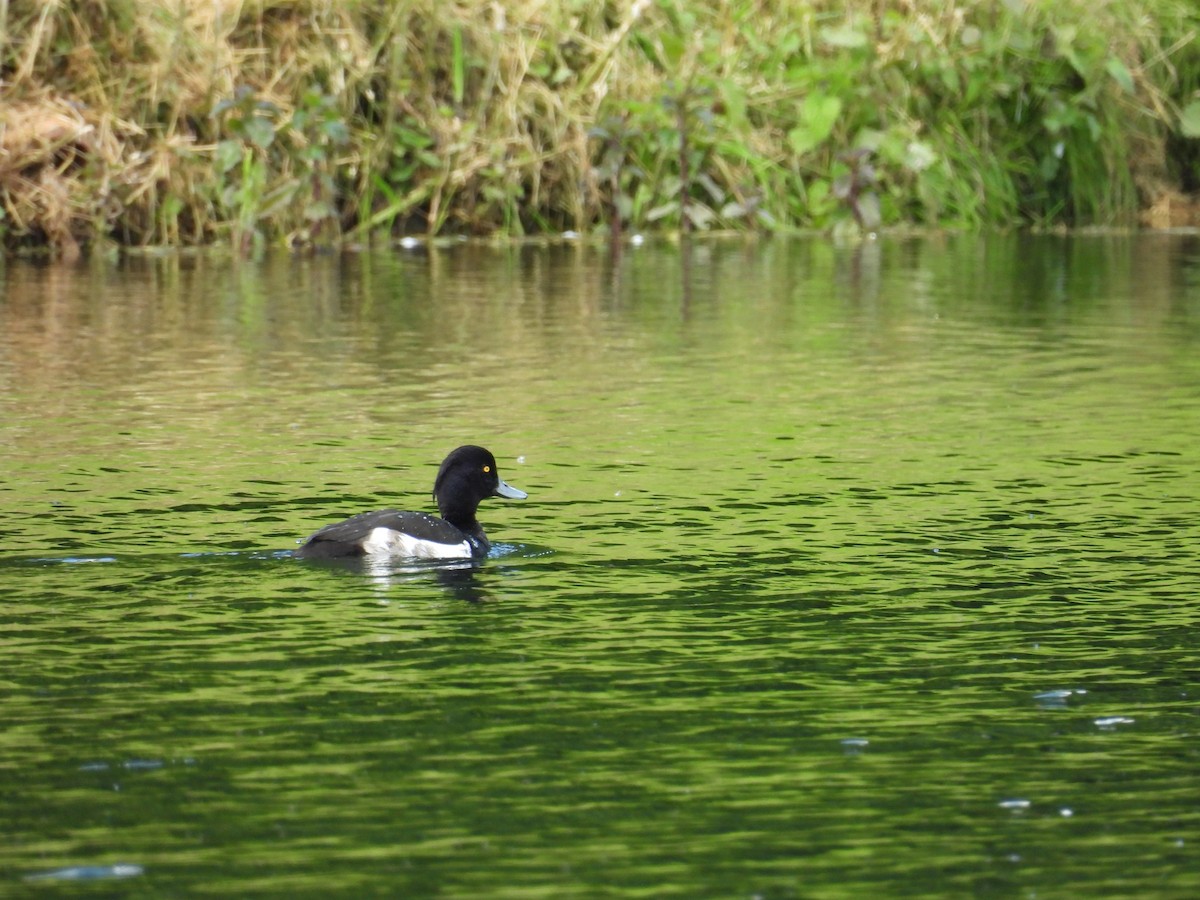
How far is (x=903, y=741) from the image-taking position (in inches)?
219

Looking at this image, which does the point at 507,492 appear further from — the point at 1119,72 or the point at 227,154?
the point at 1119,72

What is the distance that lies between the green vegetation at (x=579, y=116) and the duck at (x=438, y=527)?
11.9 meters

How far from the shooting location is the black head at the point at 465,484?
27.5 ft

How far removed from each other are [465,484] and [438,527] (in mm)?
406

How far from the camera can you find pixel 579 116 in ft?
70.9

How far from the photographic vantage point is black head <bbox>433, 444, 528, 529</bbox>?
27.5ft

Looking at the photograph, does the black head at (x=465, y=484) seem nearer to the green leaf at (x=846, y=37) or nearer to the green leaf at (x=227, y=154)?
the green leaf at (x=227, y=154)

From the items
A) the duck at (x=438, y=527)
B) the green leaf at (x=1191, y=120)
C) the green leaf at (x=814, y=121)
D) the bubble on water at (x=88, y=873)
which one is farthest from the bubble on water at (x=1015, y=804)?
the green leaf at (x=1191, y=120)

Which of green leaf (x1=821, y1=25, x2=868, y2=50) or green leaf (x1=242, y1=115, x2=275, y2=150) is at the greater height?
green leaf (x1=821, y1=25, x2=868, y2=50)

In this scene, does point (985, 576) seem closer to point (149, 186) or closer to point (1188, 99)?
point (149, 186)

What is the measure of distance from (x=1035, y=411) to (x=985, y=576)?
3893 mm

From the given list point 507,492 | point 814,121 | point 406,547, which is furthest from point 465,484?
point 814,121

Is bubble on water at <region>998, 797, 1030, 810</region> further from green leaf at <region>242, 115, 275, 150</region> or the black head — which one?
green leaf at <region>242, 115, 275, 150</region>

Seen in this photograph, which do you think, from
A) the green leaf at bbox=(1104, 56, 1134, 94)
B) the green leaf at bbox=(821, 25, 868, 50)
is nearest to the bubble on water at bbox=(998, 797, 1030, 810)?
the green leaf at bbox=(821, 25, 868, 50)
